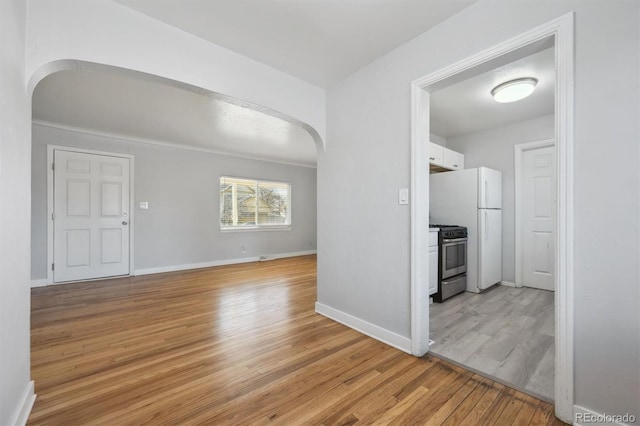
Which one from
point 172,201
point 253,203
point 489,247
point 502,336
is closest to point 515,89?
point 489,247

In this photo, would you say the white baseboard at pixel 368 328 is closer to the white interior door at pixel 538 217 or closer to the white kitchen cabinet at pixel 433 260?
the white kitchen cabinet at pixel 433 260

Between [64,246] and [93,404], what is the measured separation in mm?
3889

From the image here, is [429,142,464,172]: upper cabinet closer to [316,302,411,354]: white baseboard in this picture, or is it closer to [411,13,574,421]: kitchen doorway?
[411,13,574,421]: kitchen doorway

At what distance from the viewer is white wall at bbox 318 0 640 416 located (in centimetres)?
123

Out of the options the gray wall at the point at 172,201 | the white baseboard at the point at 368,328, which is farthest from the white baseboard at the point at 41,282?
the white baseboard at the point at 368,328

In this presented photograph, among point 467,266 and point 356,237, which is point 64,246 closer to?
point 356,237

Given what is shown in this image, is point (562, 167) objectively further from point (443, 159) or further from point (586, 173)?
point (443, 159)

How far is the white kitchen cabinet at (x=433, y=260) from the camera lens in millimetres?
3168

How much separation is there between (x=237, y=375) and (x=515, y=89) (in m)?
3.57

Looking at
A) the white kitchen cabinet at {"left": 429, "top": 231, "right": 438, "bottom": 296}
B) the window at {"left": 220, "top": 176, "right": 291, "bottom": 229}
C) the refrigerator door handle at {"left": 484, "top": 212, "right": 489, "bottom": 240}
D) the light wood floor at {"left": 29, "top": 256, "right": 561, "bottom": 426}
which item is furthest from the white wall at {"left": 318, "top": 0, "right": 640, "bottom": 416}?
the window at {"left": 220, "top": 176, "right": 291, "bottom": 229}

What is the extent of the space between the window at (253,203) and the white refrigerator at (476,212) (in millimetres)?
3844

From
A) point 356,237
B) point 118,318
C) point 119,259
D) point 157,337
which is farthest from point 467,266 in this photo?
point 119,259

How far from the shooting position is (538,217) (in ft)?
12.8

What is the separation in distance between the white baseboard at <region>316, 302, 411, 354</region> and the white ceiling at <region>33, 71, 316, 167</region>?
2.21 meters
